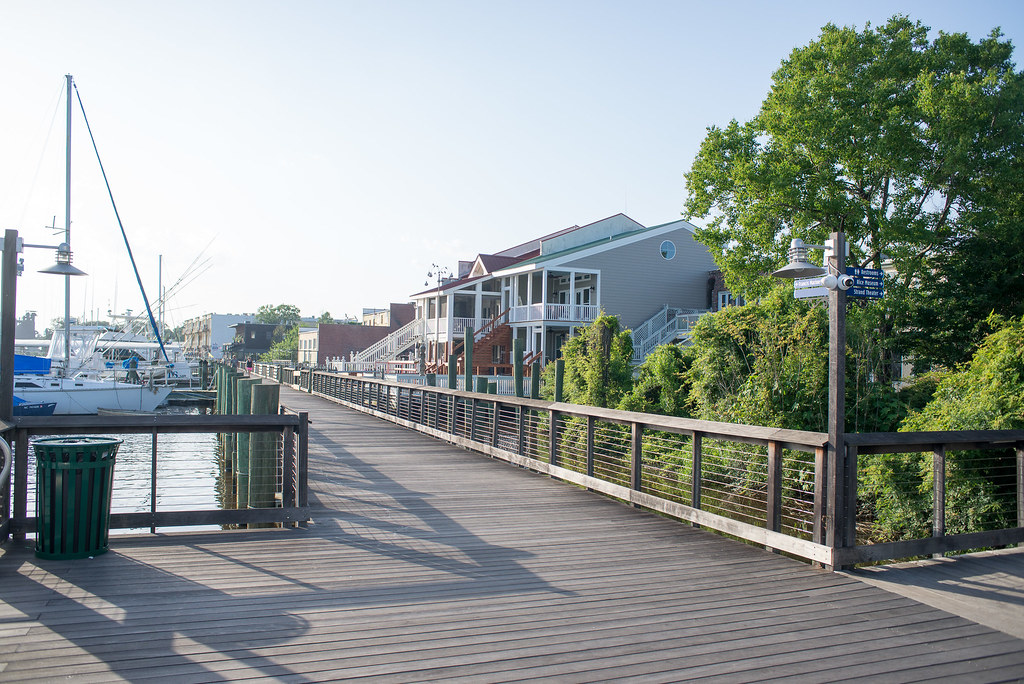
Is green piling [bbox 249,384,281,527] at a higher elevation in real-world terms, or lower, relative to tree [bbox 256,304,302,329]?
lower

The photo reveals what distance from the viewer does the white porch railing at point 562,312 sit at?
101 ft

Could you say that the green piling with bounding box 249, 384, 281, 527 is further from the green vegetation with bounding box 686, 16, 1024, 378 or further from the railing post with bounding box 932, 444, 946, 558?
the green vegetation with bounding box 686, 16, 1024, 378

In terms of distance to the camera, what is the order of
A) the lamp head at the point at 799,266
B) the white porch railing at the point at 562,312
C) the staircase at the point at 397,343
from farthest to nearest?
the staircase at the point at 397,343
the white porch railing at the point at 562,312
the lamp head at the point at 799,266

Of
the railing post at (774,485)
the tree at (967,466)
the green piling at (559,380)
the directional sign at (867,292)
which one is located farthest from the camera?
the green piling at (559,380)

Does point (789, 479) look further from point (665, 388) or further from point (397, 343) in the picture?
point (397, 343)

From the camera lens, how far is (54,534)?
18.1 feet

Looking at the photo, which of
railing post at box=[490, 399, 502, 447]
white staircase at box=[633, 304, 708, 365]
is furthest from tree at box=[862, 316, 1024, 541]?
white staircase at box=[633, 304, 708, 365]

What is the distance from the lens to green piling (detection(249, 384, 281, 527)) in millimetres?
10922

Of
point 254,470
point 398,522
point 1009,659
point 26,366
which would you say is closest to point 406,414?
point 254,470

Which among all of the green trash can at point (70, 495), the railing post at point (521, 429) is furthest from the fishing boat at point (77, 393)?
the green trash can at point (70, 495)

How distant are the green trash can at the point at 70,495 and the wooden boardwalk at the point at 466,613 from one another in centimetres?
15

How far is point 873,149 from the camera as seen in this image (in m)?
17.5

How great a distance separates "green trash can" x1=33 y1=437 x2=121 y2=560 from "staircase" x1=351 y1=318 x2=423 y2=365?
109 ft

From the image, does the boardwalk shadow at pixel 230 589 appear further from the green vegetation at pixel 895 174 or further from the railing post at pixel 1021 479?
the green vegetation at pixel 895 174
